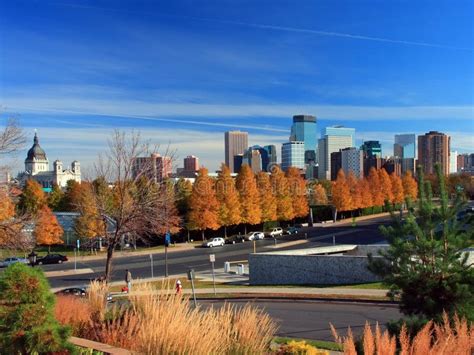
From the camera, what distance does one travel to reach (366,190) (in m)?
86.1

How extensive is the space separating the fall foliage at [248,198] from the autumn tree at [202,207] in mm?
5435

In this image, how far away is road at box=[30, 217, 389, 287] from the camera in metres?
38.0

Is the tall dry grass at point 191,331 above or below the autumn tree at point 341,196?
below

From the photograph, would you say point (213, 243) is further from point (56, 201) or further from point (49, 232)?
point (56, 201)

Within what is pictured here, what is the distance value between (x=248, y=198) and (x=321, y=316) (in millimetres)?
44359

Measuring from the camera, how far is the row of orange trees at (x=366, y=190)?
7944 cm

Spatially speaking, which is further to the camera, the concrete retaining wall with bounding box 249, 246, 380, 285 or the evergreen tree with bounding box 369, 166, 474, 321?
the concrete retaining wall with bounding box 249, 246, 380, 285

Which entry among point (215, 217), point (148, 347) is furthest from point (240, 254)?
point (148, 347)

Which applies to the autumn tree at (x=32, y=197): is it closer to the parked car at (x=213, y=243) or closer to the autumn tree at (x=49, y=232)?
the autumn tree at (x=49, y=232)

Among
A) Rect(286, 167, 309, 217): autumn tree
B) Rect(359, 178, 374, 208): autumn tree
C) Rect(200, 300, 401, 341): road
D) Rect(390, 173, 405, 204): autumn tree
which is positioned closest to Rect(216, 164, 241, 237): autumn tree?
Rect(286, 167, 309, 217): autumn tree

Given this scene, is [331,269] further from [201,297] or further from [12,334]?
[12,334]

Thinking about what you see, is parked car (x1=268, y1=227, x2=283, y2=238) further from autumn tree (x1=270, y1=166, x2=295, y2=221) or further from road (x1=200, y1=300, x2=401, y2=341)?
road (x1=200, y1=300, x2=401, y2=341)

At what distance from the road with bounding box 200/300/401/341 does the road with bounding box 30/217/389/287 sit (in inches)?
491

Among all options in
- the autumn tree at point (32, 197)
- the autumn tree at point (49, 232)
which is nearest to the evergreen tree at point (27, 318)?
the autumn tree at point (49, 232)
